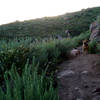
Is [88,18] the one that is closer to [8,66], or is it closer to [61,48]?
[61,48]

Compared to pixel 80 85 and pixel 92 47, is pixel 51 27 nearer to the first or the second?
pixel 92 47

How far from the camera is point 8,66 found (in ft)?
10.4

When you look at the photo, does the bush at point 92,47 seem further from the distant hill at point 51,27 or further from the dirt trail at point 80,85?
the distant hill at point 51,27

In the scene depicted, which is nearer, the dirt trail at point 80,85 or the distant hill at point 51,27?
the dirt trail at point 80,85

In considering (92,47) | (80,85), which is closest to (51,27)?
(92,47)

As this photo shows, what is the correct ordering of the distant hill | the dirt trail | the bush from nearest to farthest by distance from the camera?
1. the dirt trail
2. the bush
3. the distant hill

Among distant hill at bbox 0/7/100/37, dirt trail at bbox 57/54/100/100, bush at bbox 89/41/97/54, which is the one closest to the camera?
dirt trail at bbox 57/54/100/100

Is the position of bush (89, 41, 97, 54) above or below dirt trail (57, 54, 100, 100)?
above

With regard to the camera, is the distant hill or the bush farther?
the distant hill

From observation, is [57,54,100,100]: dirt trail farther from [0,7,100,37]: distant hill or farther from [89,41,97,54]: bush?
[0,7,100,37]: distant hill

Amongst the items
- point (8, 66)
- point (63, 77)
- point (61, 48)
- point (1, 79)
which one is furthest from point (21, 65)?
point (61, 48)

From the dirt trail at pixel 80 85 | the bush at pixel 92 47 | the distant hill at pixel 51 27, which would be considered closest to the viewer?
the dirt trail at pixel 80 85

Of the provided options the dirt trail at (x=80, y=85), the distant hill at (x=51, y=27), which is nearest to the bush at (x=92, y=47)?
the dirt trail at (x=80, y=85)

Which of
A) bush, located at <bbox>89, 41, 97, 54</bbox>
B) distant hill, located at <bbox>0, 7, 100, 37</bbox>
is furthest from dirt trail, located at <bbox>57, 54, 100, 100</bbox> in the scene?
distant hill, located at <bbox>0, 7, 100, 37</bbox>
